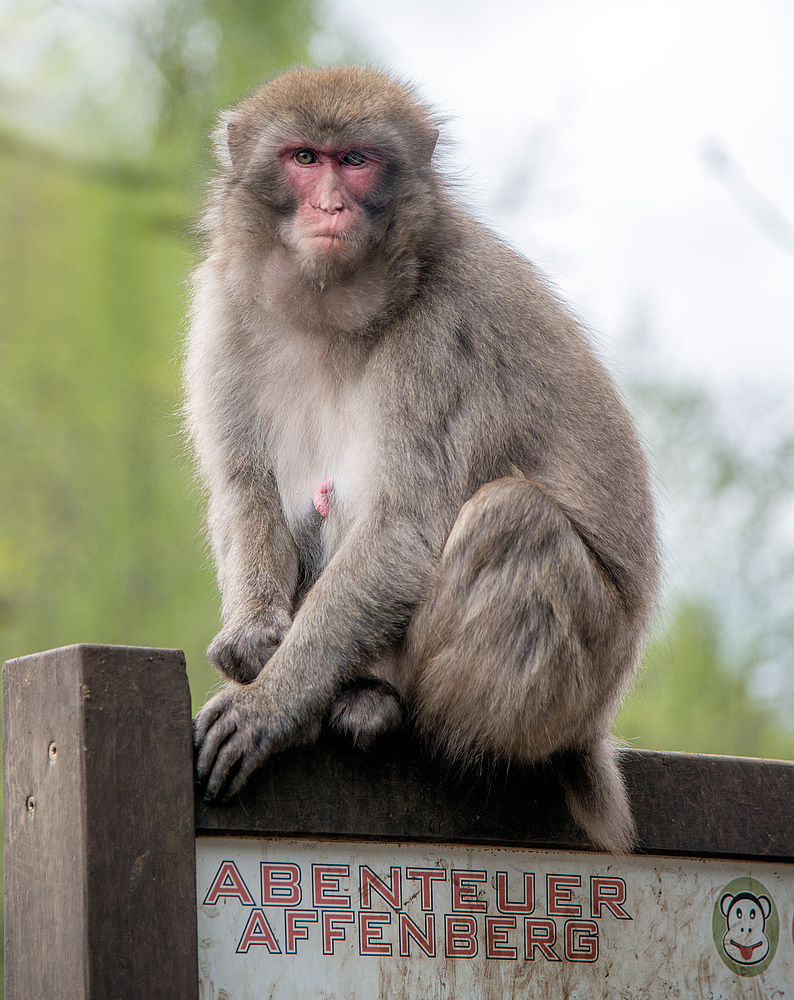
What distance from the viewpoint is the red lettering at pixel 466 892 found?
2645 mm

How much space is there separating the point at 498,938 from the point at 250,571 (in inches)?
42.6

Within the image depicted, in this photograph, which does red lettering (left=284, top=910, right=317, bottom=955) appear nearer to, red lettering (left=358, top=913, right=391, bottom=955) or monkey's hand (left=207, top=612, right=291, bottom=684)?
red lettering (left=358, top=913, right=391, bottom=955)

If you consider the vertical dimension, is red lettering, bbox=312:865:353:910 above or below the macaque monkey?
below

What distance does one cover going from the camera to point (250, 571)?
2.99 metres

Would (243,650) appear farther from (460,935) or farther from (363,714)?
(460,935)

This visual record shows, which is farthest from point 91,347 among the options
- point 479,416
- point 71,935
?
point 71,935

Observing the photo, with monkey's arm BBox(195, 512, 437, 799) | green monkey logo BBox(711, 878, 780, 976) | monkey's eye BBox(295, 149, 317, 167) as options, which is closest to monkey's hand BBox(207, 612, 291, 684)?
monkey's arm BBox(195, 512, 437, 799)

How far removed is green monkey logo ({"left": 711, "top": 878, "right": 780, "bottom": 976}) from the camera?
299 cm

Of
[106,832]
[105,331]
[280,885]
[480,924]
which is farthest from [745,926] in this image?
[105,331]

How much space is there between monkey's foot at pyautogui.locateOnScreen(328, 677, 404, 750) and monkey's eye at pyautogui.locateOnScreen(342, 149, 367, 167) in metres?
1.26

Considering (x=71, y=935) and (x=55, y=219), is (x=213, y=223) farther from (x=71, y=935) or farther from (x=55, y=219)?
(x=55, y=219)

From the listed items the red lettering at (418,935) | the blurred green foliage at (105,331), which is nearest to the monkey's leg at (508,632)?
the red lettering at (418,935)

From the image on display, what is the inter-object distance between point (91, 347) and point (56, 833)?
755 cm

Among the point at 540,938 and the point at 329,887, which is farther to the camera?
the point at 540,938
